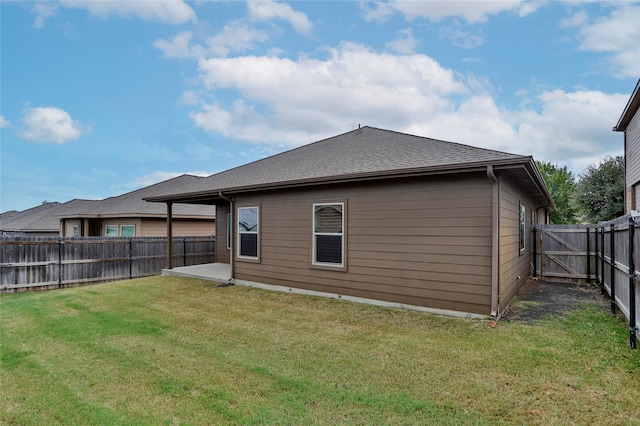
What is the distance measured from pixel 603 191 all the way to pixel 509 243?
16.4 m

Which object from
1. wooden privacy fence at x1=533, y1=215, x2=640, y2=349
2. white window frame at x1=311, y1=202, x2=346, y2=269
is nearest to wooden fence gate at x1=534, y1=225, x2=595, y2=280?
wooden privacy fence at x1=533, y1=215, x2=640, y2=349

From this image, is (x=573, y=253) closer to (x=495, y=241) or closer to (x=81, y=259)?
(x=495, y=241)

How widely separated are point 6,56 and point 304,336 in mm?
10525

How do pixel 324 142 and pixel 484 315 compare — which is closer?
pixel 484 315

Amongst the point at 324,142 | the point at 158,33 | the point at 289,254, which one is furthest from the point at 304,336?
the point at 158,33

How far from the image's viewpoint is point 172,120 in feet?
43.1

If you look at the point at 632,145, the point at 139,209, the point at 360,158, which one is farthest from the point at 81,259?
the point at 632,145

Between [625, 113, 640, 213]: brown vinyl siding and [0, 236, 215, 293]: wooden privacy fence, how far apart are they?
15.9 meters

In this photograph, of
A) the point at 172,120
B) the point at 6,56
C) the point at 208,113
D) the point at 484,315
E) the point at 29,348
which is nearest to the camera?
the point at 29,348

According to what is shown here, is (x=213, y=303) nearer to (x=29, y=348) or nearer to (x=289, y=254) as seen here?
(x=289, y=254)

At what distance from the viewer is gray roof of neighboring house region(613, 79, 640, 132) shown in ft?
32.0

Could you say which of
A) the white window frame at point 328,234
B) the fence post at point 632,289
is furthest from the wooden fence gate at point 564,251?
the white window frame at point 328,234

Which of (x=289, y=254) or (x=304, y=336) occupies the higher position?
(x=289, y=254)

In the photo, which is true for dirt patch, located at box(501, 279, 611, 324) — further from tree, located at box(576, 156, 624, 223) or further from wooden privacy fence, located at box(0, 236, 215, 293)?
tree, located at box(576, 156, 624, 223)
